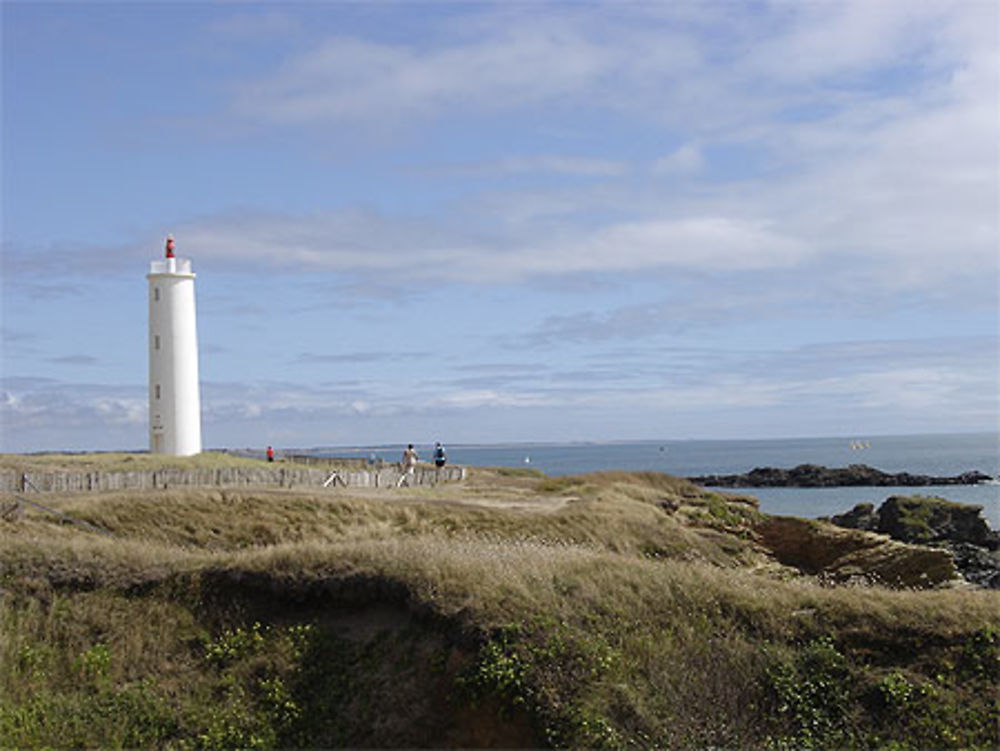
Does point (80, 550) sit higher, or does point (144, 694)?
point (80, 550)

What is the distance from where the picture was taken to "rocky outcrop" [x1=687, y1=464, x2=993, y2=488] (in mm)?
93894

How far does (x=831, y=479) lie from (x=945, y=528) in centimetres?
5645

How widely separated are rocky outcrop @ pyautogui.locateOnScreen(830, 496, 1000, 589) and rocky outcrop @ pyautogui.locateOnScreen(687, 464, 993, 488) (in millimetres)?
46130

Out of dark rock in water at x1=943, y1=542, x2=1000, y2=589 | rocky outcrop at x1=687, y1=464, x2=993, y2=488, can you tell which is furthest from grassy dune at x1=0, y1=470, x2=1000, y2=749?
rocky outcrop at x1=687, y1=464, x2=993, y2=488

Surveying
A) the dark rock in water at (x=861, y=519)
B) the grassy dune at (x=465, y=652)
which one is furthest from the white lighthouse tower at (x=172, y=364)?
the dark rock in water at (x=861, y=519)

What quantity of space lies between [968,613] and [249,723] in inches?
334

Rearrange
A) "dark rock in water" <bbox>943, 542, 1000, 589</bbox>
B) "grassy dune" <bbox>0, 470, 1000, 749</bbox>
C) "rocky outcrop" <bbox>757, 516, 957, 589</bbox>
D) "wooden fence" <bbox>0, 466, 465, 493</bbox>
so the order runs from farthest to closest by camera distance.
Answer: "dark rock in water" <bbox>943, 542, 1000, 589</bbox>
"wooden fence" <bbox>0, 466, 465, 493</bbox>
"rocky outcrop" <bbox>757, 516, 957, 589</bbox>
"grassy dune" <bbox>0, 470, 1000, 749</bbox>

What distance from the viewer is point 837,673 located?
11.8m

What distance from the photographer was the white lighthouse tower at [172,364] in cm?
4428

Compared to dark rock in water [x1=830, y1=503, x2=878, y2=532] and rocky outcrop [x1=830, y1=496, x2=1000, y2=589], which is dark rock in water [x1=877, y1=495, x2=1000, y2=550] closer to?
rocky outcrop [x1=830, y1=496, x2=1000, y2=589]

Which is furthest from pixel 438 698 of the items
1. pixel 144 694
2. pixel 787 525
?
pixel 787 525

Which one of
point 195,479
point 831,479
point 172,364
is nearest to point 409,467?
point 172,364

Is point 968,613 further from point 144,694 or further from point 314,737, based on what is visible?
point 144,694

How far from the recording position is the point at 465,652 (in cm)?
1251
